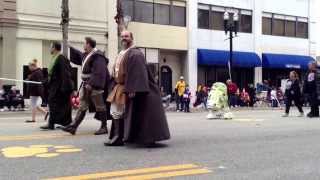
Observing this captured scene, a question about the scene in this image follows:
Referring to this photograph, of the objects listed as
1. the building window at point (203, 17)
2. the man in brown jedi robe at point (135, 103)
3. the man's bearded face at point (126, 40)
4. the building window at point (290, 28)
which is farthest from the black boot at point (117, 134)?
the building window at point (290, 28)

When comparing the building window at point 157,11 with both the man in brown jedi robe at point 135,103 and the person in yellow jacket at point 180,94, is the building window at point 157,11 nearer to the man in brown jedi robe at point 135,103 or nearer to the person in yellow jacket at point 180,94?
the person in yellow jacket at point 180,94

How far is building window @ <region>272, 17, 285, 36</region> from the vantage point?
44031mm

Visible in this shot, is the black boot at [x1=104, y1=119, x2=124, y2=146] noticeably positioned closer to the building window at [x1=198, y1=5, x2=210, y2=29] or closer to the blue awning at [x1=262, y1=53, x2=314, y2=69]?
the building window at [x1=198, y1=5, x2=210, y2=29]

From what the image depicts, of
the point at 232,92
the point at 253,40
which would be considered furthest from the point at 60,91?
the point at 253,40

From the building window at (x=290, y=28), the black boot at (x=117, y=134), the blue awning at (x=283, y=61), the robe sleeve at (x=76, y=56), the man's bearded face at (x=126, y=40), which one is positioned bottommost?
the black boot at (x=117, y=134)

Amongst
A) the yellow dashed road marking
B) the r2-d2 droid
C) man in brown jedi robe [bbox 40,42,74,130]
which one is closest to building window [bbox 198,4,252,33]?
the r2-d2 droid

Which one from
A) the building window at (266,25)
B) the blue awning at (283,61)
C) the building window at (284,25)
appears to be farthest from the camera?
the building window at (284,25)

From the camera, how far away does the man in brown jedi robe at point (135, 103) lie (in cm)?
918

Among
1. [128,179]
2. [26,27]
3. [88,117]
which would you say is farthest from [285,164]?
[26,27]

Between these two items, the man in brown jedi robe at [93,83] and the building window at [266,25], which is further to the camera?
the building window at [266,25]

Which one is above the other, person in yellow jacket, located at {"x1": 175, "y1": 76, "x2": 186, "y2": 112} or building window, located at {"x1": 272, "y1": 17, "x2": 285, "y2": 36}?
building window, located at {"x1": 272, "y1": 17, "x2": 285, "y2": 36}

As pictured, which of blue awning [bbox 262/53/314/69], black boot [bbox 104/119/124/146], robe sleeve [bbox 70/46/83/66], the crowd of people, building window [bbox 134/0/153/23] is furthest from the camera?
blue awning [bbox 262/53/314/69]

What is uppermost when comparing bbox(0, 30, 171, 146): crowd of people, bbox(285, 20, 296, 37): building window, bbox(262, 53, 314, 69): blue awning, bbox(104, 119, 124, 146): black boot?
bbox(285, 20, 296, 37): building window

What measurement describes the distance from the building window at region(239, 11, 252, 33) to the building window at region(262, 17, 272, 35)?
1.42m
